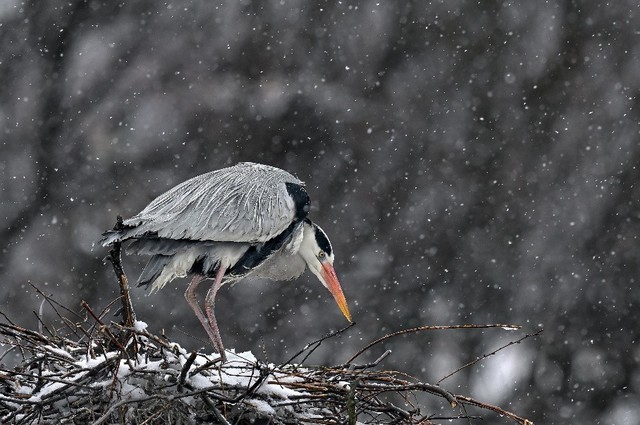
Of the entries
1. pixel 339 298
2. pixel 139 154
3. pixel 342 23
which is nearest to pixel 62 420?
pixel 339 298

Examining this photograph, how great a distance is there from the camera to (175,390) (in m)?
4.87

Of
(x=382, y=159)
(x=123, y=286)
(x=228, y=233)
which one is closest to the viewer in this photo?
(x=123, y=286)

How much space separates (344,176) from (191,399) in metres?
9.92

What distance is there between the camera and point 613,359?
14.6 meters

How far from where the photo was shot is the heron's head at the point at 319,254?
651cm

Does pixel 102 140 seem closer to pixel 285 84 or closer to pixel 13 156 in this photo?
pixel 13 156

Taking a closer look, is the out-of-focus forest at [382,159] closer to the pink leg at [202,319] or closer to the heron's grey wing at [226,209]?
the pink leg at [202,319]

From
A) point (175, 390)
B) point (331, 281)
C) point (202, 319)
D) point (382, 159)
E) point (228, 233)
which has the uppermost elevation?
point (382, 159)

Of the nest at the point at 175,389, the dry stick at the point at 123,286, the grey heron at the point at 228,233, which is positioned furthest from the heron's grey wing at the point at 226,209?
the nest at the point at 175,389

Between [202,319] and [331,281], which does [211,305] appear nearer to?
[202,319]

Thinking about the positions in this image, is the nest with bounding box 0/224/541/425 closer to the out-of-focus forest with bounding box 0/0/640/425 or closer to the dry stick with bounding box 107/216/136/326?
the dry stick with bounding box 107/216/136/326

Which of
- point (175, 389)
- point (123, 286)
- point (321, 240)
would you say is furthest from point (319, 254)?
point (175, 389)

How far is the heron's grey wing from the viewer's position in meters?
5.96

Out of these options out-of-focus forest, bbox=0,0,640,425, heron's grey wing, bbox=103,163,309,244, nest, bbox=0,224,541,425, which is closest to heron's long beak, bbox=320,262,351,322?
heron's grey wing, bbox=103,163,309,244
